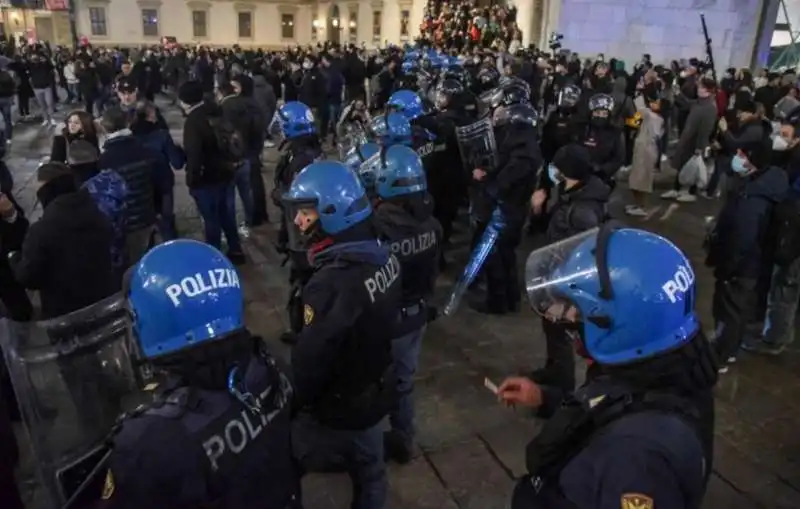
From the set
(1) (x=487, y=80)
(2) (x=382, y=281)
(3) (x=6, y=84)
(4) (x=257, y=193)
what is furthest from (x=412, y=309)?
(3) (x=6, y=84)

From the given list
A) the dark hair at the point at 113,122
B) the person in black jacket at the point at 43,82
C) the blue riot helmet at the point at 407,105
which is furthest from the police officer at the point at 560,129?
the person in black jacket at the point at 43,82

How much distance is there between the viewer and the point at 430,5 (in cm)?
2909

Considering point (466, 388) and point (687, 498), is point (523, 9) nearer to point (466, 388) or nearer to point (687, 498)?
point (466, 388)

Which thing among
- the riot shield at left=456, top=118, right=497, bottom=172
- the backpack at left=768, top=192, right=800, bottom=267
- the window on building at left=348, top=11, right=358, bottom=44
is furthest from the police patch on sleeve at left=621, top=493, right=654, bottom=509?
the window on building at left=348, top=11, right=358, bottom=44

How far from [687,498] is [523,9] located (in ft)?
76.8

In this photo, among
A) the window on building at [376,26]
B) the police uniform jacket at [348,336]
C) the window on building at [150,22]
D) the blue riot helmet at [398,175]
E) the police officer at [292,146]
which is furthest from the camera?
the window on building at [150,22]

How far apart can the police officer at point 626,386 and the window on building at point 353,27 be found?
1918 inches

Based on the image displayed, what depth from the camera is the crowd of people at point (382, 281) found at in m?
1.71

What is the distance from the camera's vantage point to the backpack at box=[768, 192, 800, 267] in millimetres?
5145

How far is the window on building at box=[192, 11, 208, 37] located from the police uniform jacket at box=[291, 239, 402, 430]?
5227cm

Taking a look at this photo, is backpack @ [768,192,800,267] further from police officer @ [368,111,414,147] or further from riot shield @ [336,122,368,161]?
Result: riot shield @ [336,122,368,161]

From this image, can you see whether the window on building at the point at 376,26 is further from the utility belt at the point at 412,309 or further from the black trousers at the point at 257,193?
the utility belt at the point at 412,309

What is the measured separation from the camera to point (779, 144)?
570 cm

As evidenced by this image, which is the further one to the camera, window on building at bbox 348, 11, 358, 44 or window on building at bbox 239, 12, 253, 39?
window on building at bbox 239, 12, 253, 39
